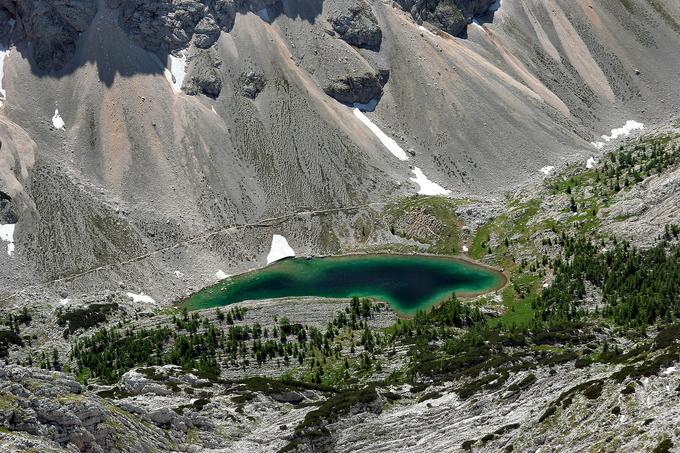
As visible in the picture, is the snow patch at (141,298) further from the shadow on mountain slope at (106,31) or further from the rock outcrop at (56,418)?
the rock outcrop at (56,418)

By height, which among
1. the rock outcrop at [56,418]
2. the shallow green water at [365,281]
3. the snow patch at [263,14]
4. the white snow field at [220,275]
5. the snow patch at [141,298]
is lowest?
the rock outcrop at [56,418]

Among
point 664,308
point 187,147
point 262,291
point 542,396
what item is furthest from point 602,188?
point 542,396

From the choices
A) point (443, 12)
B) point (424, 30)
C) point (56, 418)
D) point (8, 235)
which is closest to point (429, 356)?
point (56, 418)

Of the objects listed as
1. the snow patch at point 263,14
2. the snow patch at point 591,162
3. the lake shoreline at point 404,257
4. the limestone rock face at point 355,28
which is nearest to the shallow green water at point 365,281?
the lake shoreline at point 404,257

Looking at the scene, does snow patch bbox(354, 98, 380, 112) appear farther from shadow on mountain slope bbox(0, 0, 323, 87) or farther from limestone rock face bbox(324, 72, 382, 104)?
shadow on mountain slope bbox(0, 0, 323, 87)

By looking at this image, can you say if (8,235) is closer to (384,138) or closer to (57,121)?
(57,121)

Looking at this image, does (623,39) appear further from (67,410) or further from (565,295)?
(67,410)

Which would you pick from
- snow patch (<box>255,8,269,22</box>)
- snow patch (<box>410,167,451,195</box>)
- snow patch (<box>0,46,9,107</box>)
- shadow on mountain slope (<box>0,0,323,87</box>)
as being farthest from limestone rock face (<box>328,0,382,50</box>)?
snow patch (<box>0,46,9,107</box>)
